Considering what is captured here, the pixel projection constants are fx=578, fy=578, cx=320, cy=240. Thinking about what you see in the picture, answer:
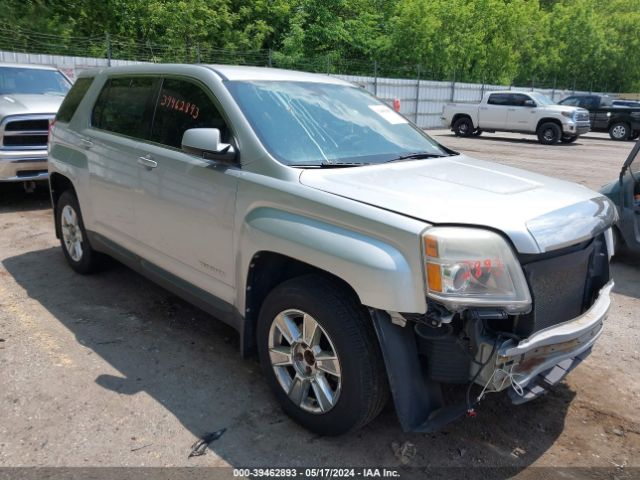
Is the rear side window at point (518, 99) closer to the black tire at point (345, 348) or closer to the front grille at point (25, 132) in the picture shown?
the front grille at point (25, 132)

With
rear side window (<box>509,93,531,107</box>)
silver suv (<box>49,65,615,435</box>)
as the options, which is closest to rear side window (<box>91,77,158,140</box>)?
silver suv (<box>49,65,615,435</box>)

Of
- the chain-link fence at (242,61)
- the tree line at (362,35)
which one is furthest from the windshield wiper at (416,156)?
the tree line at (362,35)

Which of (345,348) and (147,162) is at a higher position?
(147,162)

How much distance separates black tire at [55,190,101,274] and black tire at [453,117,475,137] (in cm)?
2021

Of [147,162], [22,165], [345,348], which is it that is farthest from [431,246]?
[22,165]

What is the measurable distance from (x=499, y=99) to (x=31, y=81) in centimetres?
1784

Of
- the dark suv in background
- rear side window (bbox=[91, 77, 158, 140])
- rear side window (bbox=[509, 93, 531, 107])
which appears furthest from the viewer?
the dark suv in background

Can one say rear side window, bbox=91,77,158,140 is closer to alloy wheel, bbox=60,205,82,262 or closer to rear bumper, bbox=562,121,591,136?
alloy wheel, bbox=60,205,82,262

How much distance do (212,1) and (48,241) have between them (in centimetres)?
2291

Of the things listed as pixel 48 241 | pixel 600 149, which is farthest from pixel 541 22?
pixel 48 241

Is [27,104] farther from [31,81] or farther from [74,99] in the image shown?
[74,99]

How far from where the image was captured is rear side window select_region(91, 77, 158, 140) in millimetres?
4234

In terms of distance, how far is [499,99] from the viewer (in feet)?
73.6

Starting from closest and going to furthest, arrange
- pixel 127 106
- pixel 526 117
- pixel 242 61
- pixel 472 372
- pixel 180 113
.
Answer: pixel 472 372 → pixel 180 113 → pixel 127 106 → pixel 526 117 → pixel 242 61
